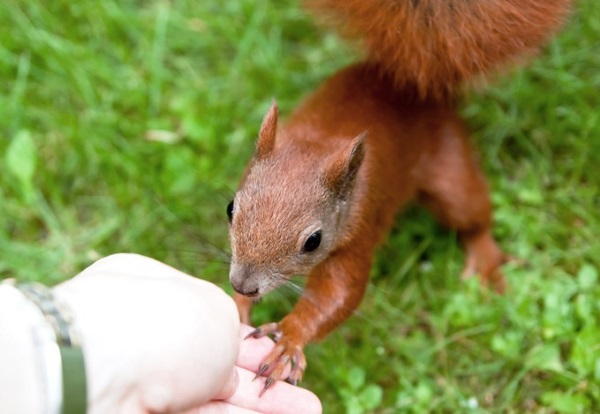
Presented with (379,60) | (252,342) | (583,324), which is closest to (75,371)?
(252,342)

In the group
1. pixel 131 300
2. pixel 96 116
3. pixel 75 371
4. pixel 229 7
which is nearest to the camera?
pixel 75 371

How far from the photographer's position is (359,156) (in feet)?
7.20

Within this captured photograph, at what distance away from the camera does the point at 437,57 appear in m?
2.29

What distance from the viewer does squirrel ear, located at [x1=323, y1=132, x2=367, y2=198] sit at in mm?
2154

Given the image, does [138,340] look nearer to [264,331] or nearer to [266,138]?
[264,331]

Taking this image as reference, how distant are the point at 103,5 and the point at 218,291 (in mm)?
1785

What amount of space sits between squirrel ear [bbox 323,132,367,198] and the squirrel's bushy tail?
1.07ft

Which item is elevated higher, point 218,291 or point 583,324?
point 218,291

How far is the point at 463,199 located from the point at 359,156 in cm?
71

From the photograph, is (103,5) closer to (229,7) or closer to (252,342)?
(229,7)

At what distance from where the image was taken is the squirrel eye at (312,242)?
2186mm

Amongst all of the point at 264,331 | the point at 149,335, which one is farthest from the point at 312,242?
the point at 149,335

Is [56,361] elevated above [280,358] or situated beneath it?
elevated above

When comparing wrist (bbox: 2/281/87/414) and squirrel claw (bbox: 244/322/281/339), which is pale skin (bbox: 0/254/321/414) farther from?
squirrel claw (bbox: 244/322/281/339)
